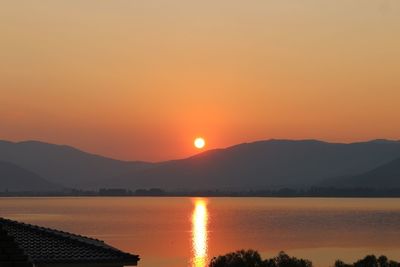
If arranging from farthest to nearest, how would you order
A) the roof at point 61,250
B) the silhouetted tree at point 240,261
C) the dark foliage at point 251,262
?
the silhouetted tree at point 240,261 < the dark foliage at point 251,262 < the roof at point 61,250

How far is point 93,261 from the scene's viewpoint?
22.5 meters

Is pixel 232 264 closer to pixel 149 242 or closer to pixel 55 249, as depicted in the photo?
pixel 55 249

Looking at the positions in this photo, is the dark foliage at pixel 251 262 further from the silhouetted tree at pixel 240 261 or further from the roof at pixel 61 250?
the roof at pixel 61 250

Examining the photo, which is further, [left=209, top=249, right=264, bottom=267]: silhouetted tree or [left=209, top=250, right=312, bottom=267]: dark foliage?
[left=209, top=249, right=264, bottom=267]: silhouetted tree

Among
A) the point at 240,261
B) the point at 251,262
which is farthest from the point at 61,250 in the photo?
the point at 240,261

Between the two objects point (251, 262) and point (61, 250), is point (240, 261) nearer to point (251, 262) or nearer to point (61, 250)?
point (251, 262)

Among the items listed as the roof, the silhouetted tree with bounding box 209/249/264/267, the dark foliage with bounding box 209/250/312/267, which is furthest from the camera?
the silhouetted tree with bounding box 209/249/264/267

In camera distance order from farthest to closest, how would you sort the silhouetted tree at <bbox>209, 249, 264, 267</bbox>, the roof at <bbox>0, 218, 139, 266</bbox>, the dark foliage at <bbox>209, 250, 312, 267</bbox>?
the silhouetted tree at <bbox>209, 249, 264, 267</bbox> < the dark foliage at <bbox>209, 250, 312, 267</bbox> < the roof at <bbox>0, 218, 139, 266</bbox>

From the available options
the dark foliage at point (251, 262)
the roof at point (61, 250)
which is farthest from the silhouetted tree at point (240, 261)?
the roof at point (61, 250)

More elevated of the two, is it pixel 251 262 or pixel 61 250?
pixel 61 250

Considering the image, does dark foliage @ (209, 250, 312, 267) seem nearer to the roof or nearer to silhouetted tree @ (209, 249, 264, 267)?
silhouetted tree @ (209, 249, 264, 267)

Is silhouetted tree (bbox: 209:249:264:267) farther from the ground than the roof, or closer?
closer

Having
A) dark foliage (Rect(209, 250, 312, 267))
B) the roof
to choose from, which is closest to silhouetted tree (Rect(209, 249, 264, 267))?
dark foliage (Rect(209, 250, 312, 267))

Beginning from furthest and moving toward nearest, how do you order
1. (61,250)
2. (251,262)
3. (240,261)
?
(240,261) → (251,262) → (61,250)
